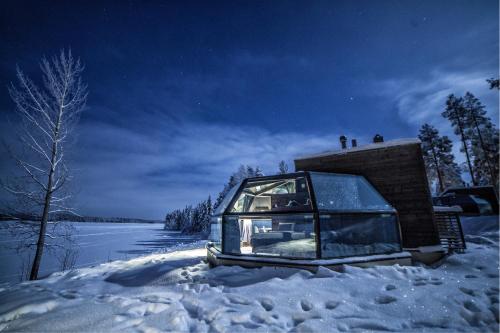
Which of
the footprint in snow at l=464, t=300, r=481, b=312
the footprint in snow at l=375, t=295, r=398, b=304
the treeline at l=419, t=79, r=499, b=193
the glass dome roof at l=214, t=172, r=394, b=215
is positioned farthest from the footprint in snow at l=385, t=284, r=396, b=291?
the treeline at l=419, t=79, r=499, b=193

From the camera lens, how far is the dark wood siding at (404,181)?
23.5 ft

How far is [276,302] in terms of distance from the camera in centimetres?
358

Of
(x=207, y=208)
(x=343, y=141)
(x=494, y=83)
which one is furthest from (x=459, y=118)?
(x=207, y=208)

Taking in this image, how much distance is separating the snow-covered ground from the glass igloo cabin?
42 centimetres

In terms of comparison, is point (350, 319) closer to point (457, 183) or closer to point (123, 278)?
point (123, 278)

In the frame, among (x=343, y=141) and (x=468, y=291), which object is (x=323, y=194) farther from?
(x=343, y=141)

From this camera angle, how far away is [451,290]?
3.68 meters

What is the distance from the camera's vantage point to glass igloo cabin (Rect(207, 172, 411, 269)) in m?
5.27

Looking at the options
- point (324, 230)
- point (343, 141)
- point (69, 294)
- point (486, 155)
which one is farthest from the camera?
point (486, 155)

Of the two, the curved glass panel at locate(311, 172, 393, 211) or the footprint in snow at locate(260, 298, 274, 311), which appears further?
the curved glass panel at locate(311, 172, 393, 211)

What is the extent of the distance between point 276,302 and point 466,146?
35127 mm

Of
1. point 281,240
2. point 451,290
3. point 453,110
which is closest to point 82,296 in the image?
point 281,240

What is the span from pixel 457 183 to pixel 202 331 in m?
38.4

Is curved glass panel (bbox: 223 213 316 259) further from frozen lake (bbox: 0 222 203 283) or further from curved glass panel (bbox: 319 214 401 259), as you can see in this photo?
frozen lake (bbox: 0 222 203 283)
